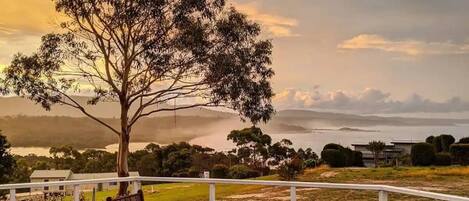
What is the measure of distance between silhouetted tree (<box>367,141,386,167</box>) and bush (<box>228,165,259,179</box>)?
5.78m

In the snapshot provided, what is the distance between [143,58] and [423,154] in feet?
51.9

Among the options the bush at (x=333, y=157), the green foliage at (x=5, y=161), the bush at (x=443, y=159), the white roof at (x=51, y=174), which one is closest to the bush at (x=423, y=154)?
the bush at (x=443, y=159)

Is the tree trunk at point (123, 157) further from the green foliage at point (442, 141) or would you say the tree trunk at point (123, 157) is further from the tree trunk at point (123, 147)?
the green foliage at point (442, 141)

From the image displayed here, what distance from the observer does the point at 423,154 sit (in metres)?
28.3

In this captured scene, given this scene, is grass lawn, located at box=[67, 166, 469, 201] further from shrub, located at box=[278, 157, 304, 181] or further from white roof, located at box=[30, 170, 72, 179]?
white roof, located at box=[30, 170, 72, 179]

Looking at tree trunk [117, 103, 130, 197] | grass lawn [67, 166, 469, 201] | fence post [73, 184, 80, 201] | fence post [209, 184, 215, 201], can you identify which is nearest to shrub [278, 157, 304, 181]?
grass lawn [67, 166, 469, 201]

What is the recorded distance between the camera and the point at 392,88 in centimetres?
3120

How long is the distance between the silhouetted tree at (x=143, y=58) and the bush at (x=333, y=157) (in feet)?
40.0

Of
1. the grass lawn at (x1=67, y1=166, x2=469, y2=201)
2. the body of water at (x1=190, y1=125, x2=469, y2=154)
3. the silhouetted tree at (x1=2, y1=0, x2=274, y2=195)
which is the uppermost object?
the silhouetted tree at (x1=2, y1=0, x2=274, y2=195)

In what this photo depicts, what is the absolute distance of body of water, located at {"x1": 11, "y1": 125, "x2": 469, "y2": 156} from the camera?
103 feet

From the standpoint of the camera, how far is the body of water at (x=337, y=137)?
103 feet

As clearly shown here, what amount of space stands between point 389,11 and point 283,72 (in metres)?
5.49

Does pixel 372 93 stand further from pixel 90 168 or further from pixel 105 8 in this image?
pixel 105 8

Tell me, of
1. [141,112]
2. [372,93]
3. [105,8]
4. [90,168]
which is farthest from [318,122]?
[105,8]
